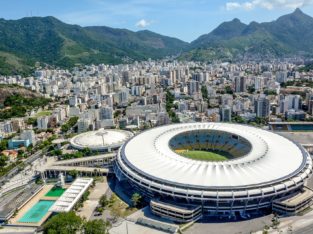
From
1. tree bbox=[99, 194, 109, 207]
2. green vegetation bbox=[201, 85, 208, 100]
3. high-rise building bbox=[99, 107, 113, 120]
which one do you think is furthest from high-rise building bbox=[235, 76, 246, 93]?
tree bbox=[99, 194, 109, 207]

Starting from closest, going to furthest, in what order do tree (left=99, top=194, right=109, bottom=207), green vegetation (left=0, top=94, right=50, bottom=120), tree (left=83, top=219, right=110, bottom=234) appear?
tree (left=83, top=219, right=110, bottom=234) < tree (left=99, top=194, right=109, bottom=207) < green vegetation (left=0, top=94, right=50, bottom=120)

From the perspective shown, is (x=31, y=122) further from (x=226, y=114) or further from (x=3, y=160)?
(x=226, y=114)

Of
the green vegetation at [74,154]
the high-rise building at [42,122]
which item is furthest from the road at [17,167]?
the high-rise building at [42,122]

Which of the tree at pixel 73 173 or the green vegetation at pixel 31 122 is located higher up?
the green vegetation at pixel 31 122

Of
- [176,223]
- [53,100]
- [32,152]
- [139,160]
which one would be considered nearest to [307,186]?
[176,223]

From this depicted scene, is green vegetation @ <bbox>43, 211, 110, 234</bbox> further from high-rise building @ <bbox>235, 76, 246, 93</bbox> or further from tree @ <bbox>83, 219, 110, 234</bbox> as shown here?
high-rise building @ <bbox>235, 76, 246, 93</bbox>

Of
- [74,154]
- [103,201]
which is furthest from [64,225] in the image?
[74,154]

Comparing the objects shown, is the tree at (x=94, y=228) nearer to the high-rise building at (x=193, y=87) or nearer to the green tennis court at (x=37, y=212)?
the green tennis court at (x=37, y=212)
